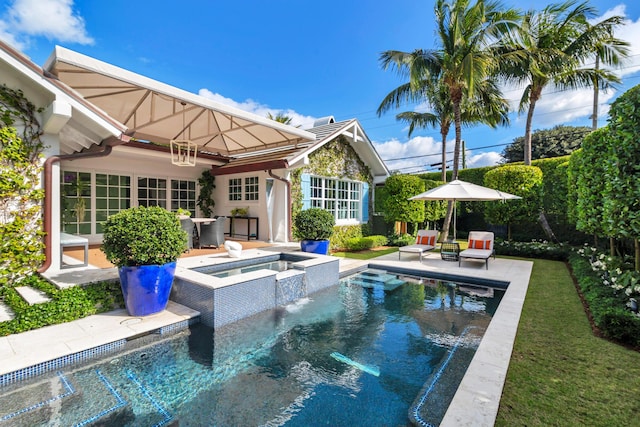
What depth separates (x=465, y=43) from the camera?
11.5 meters

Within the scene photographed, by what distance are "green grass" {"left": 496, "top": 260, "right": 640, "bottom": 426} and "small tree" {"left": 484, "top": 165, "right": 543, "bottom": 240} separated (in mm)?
7758

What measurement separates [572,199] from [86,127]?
14.6 m

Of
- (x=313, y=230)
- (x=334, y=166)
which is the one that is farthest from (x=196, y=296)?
(x=334, y=166)

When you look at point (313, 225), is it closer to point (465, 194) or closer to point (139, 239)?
point (465, 194)

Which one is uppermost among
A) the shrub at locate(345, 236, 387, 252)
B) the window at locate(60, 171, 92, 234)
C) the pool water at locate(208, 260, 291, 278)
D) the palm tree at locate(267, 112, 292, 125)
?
the palm tree at locate(267, 112, 292, 125)

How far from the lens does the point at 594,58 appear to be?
12.6 m

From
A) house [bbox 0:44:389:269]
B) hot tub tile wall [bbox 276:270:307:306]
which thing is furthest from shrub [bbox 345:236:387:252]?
hot tub tile wall [bbox 276:270:307:306]

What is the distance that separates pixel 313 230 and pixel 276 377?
6.26m

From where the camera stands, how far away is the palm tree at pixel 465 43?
11000 millimetres

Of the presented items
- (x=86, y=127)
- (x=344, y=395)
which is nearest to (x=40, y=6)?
(x=86, y=127)

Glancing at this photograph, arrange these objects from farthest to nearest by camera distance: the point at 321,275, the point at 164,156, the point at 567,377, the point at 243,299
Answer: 1. the point at 164,156
2. the point at 321,275
3. the point at 243,299
4. the point at 567,377

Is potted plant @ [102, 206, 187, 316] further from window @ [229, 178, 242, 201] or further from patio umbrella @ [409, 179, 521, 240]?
patio umbrella @ [409, 179, 521, 240]

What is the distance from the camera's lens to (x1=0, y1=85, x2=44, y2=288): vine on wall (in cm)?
545

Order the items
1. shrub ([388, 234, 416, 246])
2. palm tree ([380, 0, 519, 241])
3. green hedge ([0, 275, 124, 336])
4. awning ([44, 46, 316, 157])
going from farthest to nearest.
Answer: shrub ([388, 234, 416, 246])
palm tree ([380, 0, 519, 241])
awning ([44, 46, 316, 157])
green hedge ([0, 275, 124, 336])
